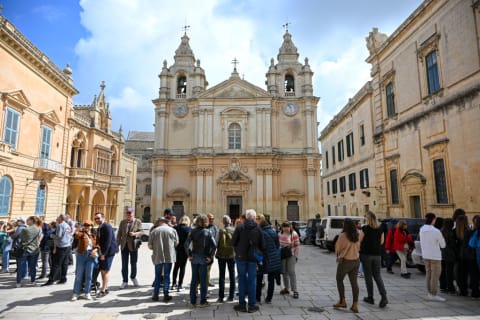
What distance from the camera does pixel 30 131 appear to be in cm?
1576

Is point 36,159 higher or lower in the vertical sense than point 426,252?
higher

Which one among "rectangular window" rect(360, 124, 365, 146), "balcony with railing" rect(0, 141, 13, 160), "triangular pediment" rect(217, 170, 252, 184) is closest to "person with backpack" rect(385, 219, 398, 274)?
"rectangular window" rect(360, 124, 365, 146)

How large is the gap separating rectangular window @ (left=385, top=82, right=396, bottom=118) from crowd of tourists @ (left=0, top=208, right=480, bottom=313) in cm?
932

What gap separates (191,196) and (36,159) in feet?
49.2

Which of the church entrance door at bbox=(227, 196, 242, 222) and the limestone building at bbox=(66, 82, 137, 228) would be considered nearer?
the limestone building at bbox=(66, 82, 137, 228)

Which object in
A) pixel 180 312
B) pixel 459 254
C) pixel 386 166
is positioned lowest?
pixel 180 312

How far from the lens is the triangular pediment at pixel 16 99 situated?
13820mm

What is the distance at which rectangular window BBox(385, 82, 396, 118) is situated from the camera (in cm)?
1540

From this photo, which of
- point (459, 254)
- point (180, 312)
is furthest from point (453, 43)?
point (180, 312)

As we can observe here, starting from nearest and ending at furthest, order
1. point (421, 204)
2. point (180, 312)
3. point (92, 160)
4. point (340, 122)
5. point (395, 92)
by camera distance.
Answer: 1. point (180, 312)
2. point (421, 204)
3. point (395, 92)
4. point (92, 160)
5. point (340, 122)

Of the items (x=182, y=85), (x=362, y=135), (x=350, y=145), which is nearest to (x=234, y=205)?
(x=350, y=145)

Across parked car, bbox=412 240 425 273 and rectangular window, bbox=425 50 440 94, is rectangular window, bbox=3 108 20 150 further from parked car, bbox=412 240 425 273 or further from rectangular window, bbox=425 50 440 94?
rectangular window, bbox=425 50 440 94

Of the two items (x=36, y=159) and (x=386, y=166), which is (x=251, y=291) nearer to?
(x=386, y=166)

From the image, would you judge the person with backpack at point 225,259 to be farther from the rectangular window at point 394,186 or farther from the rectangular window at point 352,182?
the rectangular window at point 352,182
